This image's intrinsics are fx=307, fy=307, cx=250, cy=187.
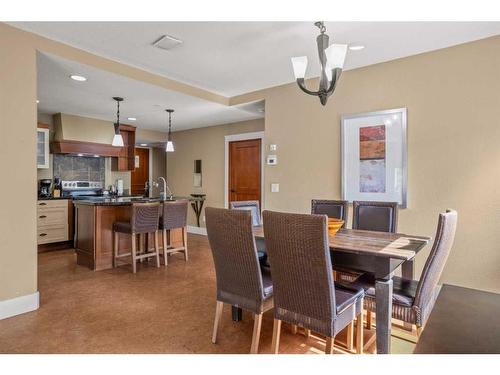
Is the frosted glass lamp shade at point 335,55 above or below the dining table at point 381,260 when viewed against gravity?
above

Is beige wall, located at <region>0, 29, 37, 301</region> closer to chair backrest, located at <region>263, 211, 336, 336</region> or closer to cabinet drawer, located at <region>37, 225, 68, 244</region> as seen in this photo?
chair backrest, located at <region>263, 211, 336, 336</region>

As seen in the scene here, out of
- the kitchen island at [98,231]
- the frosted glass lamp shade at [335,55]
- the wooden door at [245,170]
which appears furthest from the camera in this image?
the wooden door at [245,170]

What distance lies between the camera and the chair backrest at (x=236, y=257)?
6.08ft

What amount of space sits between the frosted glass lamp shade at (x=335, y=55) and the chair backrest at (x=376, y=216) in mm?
1308

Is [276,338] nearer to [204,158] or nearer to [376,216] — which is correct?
[376,216]

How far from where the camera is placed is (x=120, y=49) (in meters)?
3.04

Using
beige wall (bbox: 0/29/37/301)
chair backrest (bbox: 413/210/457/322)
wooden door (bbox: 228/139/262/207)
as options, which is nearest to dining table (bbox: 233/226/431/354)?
chair backrest (bbox: 413/210/457/322)

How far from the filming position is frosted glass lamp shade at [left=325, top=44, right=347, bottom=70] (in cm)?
210

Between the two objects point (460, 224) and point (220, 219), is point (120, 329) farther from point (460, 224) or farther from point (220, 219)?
point (460, 224)

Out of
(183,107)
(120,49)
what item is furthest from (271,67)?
(183,107)

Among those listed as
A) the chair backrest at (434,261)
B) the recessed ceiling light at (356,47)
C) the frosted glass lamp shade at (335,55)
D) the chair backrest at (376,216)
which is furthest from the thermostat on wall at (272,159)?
the chair backrest at (434,261)

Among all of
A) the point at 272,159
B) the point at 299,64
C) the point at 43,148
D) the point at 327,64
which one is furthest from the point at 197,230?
the point at 327,64

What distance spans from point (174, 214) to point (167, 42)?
224 cm

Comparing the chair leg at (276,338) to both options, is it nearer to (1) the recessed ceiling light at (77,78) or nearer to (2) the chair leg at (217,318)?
(2) the chair leg at (217,318)
